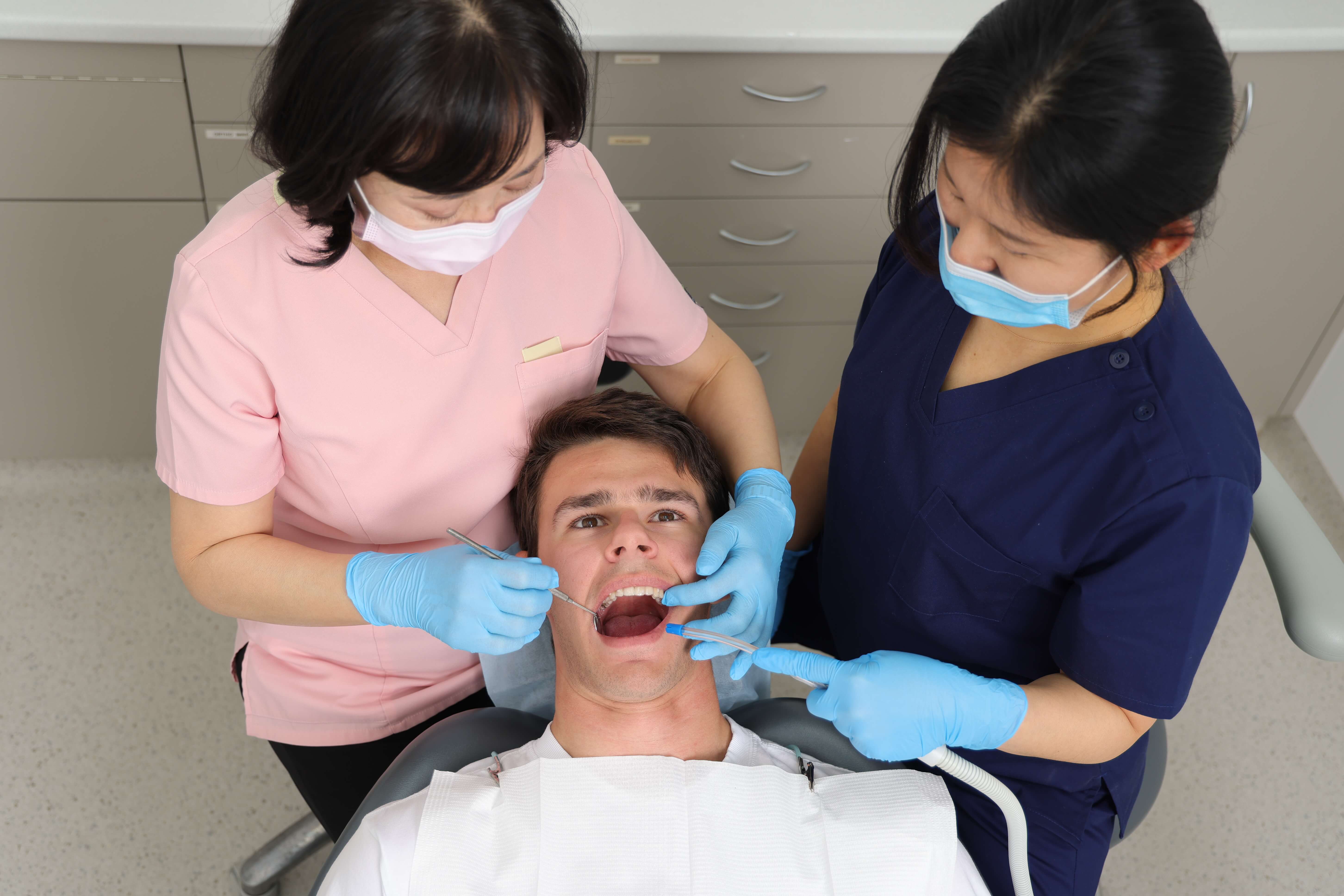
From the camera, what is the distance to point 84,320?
2145 millimetres

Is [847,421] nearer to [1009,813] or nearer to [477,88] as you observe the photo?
[1009,813]

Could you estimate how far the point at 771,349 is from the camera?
2.45m

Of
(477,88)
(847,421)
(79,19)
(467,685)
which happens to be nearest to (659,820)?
(467,685)

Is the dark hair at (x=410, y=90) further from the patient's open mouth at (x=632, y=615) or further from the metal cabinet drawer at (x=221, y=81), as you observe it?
the metal cabinet drawer at (x=221, y=81)

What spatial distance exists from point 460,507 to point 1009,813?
73 centimetres

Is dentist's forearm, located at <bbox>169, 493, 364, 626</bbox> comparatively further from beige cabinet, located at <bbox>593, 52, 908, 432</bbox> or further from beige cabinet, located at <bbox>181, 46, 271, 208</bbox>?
Result: beige cabinet, located at <bbox>593, 52, 908, 432</bbox>

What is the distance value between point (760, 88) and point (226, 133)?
1.01 m

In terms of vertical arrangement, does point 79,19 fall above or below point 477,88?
below

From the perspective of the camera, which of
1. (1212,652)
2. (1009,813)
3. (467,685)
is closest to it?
(1009,813)

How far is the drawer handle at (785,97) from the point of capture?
6.57ft

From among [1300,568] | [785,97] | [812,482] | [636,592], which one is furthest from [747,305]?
[1300,568]

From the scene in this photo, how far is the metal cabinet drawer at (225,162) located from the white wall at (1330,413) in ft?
8.24

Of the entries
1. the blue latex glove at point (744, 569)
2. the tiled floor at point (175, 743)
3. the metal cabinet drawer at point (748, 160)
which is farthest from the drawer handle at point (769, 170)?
the tiled floor at point (175, 743)

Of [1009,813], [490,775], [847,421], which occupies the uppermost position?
[847,421]
